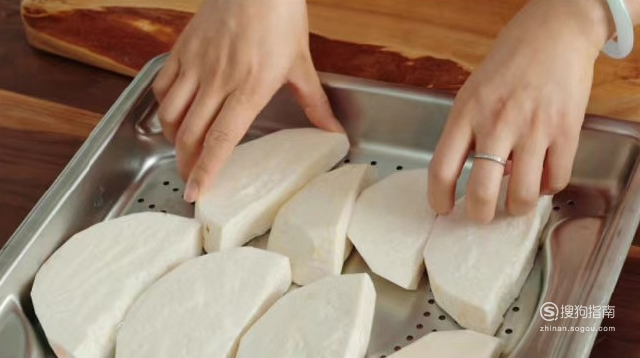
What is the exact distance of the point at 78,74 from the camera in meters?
1.08

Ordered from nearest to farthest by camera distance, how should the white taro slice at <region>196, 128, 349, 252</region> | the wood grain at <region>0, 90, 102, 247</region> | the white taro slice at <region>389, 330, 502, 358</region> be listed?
the white taro slice at <region>389, 330, 502, 358</region> < the white taro slice at <region>196, 128, 349, 252</region> < the wood grain at <region>0, 90, 102, 247</region>

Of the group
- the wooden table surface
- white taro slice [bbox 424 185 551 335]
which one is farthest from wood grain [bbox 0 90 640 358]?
white taro slice [bbox 424 185 551 335]

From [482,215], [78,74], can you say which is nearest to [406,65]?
[482,215]

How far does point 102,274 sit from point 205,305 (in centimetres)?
10

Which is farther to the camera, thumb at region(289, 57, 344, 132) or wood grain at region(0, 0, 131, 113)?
wood grain at region(0, 0, 131, 113)

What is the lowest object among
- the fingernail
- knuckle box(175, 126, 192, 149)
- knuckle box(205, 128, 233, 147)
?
the fingernail

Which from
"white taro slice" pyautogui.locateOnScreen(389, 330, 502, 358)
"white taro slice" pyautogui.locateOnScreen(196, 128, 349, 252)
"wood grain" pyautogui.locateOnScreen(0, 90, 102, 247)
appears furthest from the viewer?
"wood grain" pyautogui.locateOnScreen(0, 90, 102, 247)

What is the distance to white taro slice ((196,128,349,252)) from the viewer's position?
85cm

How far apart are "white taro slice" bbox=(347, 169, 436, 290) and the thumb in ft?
0.27

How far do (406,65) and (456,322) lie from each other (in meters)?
0.30

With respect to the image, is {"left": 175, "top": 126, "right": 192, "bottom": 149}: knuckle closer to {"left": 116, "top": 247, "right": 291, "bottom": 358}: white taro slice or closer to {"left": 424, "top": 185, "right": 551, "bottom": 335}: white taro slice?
{"left": 116, "top": 247, "right": 291, "bottom": 358}: white taro slice

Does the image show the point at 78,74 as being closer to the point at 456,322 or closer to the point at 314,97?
the point at 314,97

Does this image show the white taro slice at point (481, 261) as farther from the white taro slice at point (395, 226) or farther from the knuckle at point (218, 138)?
the knuckle at point (218, 138)

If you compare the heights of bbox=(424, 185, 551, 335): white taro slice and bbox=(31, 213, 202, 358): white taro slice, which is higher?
bbox=(424, 185, 551, 335): white taro slice
